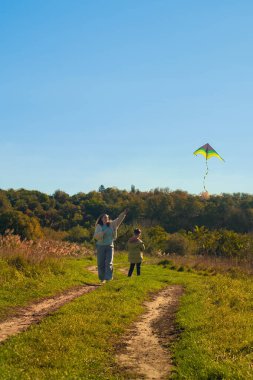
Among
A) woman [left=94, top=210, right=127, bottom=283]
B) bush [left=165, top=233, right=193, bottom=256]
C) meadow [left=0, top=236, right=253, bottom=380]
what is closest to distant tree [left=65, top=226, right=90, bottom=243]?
bush [left=165, top=233, right=193, bottom=256]

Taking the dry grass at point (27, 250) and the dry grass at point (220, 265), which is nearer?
the dry grass at point (27, 250)

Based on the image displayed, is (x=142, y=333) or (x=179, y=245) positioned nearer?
(x=142, y=333)

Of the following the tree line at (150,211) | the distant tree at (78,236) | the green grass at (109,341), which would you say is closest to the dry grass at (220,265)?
the green grass at (109,341)

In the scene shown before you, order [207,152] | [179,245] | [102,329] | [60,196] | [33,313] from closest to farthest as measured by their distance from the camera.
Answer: [102,329] → [33,313] → [207,152] → [179,245] → [60,196]

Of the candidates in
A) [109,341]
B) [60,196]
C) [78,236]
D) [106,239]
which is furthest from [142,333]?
[60,196]

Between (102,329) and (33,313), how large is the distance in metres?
2.55

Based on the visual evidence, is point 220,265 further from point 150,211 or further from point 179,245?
point 150,211

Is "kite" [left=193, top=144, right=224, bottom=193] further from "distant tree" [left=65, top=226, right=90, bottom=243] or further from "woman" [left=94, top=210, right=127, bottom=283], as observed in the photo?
"distant tree" [left=65, top=226, right=90, bottom=243]

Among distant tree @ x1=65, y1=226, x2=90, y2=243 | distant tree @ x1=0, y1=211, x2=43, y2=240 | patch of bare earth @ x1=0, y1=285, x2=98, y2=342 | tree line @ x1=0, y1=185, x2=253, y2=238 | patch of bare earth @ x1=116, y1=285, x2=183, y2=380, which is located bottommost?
patch of bare earth @ x1=116, y1=285, x2=183, y2=380

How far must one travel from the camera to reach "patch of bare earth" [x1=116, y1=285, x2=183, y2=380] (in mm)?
7641

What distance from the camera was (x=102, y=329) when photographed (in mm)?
9992

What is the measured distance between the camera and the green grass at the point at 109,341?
7.20 metres

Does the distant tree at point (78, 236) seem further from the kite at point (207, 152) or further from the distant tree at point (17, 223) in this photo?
the kite at point (207, 152)

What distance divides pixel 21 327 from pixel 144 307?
4.86 meters
